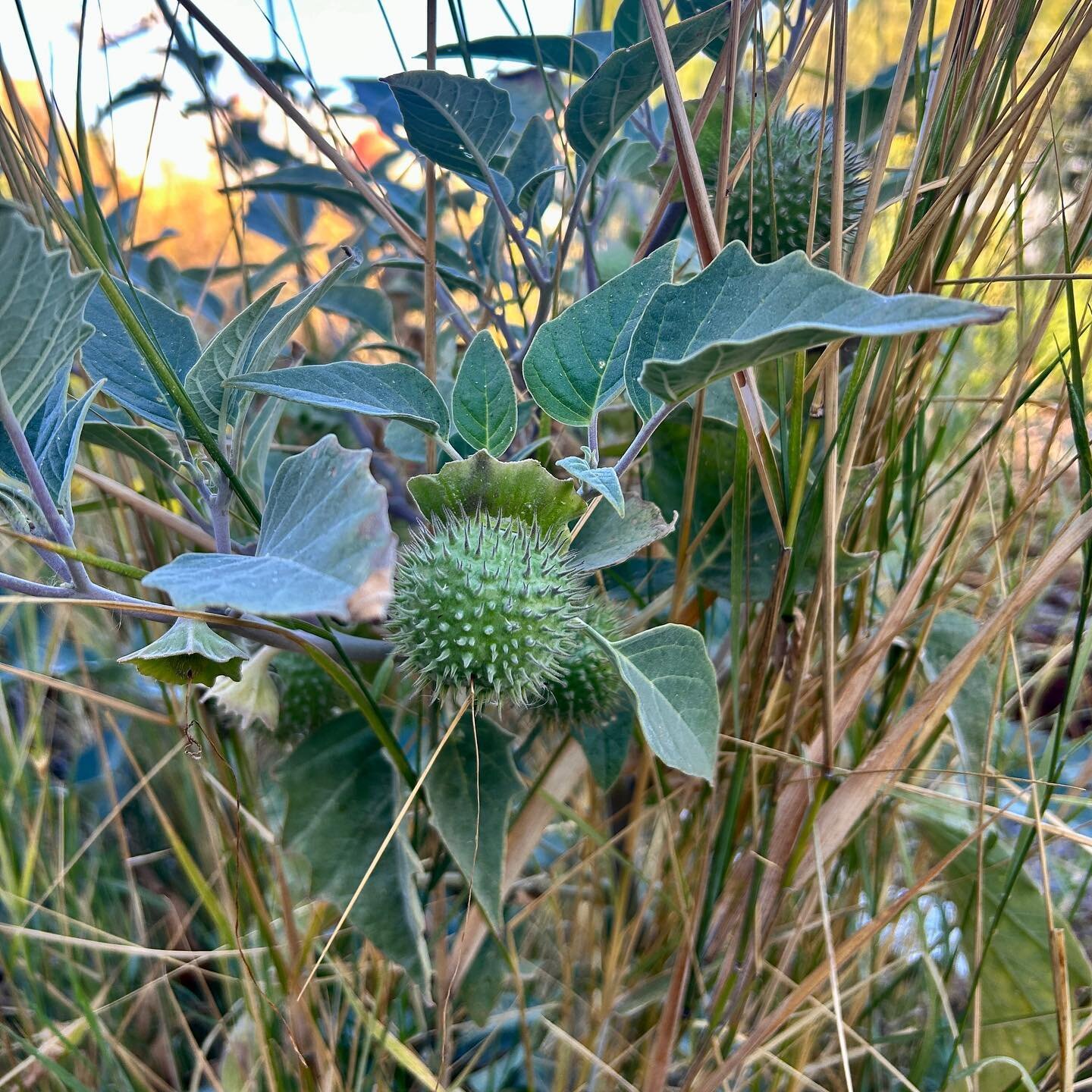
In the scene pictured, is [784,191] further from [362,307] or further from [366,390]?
[362,307]

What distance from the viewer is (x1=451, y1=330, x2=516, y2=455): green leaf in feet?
1.79

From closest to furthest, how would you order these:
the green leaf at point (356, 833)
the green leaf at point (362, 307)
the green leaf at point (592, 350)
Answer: the green leaf at point (592, 350), the green leaf at point (356, 833), the green leaf at point (362, 307)

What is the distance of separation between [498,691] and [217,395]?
0.81 ft

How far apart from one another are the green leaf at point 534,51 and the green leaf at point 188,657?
522 millimetres

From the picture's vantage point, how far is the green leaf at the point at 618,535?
20.6 inches

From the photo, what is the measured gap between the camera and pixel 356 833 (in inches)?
26.1

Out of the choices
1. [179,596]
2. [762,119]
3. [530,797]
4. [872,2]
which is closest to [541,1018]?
[530,797]

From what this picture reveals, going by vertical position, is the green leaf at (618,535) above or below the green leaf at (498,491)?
below

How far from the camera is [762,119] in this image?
0.64m

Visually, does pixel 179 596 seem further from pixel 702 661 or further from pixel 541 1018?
pixel 541 1018

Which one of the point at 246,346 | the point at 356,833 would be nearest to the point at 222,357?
the point at 246,346

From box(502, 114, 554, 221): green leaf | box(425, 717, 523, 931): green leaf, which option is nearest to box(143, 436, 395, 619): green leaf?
box(425, 717, 523, 931): green leaf

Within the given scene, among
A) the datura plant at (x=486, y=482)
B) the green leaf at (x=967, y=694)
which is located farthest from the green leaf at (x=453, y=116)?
the green leaf at (x=967, y=694)

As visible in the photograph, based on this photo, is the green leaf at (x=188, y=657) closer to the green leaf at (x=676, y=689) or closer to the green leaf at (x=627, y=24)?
the green leaf at (x=676, y=689)
